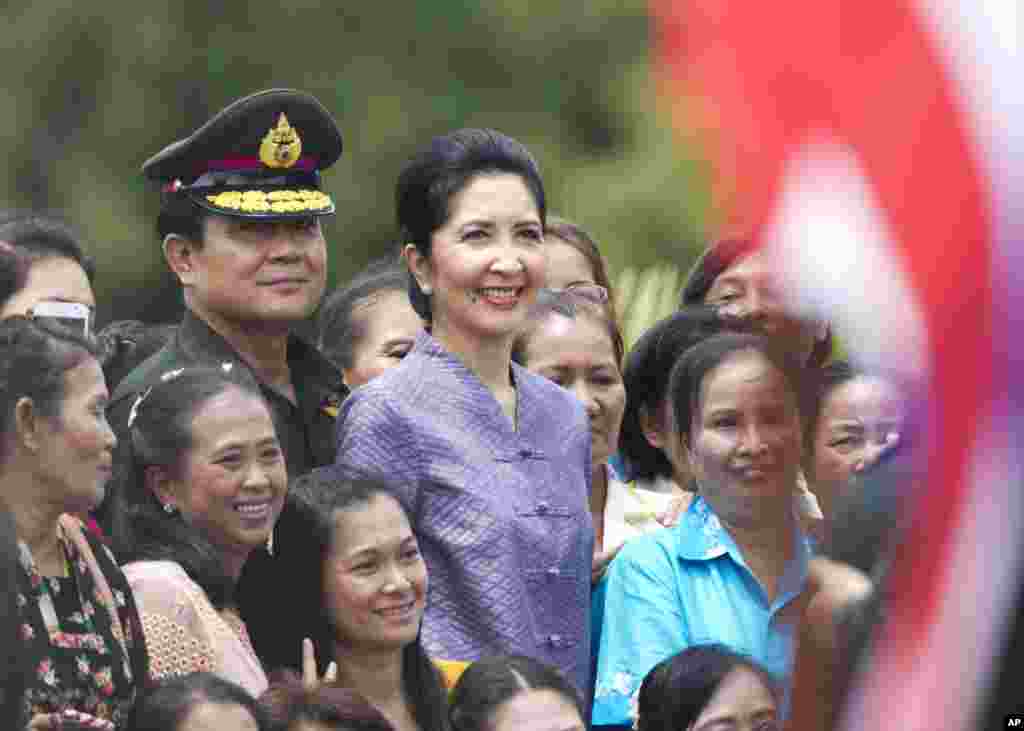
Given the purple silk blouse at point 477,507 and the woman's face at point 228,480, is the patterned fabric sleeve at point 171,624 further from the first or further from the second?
the purple silk blouse at point 477,507

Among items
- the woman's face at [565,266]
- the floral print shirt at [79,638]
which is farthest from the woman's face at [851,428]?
the woman's face at [565,266]

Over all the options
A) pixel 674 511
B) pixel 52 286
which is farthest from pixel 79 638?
pixel 674 511

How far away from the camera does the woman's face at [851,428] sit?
1118 mm

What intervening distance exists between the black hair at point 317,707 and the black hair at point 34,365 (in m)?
0.44

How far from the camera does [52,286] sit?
3.50m

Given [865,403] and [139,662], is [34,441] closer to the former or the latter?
[139,662]

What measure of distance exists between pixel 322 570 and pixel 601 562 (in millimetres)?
A: 675

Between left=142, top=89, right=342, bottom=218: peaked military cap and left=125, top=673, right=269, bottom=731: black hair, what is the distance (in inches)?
37.3

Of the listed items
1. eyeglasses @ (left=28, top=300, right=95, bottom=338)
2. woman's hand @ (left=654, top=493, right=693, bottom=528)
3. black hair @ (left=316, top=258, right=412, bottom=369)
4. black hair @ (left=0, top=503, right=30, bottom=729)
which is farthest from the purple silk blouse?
black hair @ (left=0, top=503, right=30, bottom=729)

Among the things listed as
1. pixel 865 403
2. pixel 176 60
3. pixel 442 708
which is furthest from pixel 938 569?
pixel 176 60

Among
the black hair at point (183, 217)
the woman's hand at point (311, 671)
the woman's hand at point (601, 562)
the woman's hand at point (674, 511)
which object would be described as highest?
the black hair at point (183, 217)

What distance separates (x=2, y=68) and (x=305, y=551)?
9153 mm

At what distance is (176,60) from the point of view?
11.9m

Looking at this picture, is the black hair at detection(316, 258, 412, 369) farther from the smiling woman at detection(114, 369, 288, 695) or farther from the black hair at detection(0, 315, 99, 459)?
the black hair at detection(0, 315, 99, 459)
